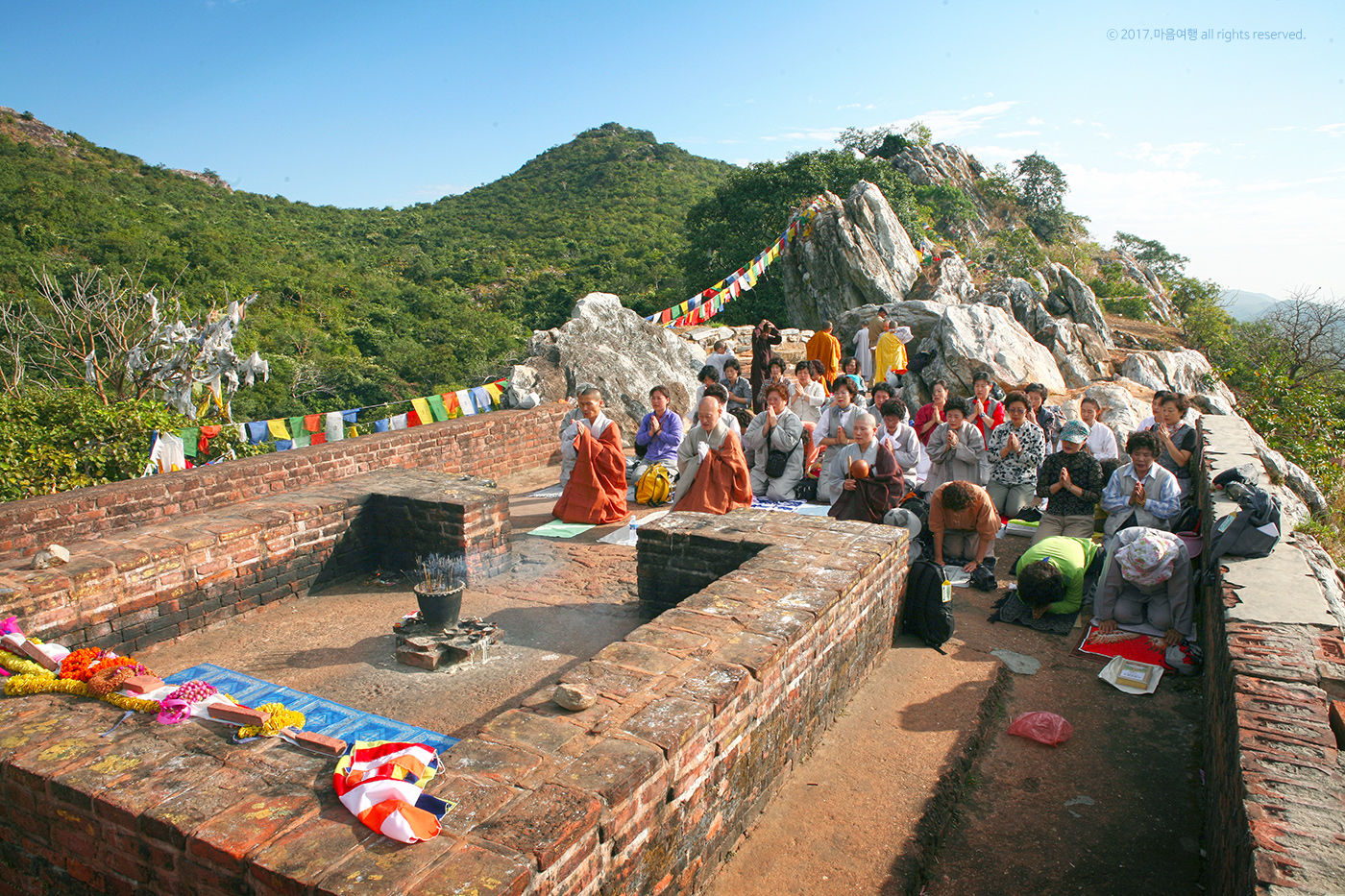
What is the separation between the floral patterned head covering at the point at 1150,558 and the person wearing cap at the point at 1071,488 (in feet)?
4.63

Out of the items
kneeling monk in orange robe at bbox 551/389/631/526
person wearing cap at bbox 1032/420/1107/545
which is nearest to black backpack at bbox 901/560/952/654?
person wearing cap at bbox 1032/420/1107/545

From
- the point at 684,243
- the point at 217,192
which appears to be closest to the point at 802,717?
the point at 684,243

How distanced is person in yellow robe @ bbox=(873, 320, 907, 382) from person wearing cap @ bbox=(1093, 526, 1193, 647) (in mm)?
8510

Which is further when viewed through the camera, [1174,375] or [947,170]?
[947,170]

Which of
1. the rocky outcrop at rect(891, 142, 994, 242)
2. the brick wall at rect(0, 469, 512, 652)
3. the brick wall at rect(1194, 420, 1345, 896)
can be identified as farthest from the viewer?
the rocky outcrop at rect(891, 142, 994, 242)

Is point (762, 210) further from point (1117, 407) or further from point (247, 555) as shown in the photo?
point (247, 555)

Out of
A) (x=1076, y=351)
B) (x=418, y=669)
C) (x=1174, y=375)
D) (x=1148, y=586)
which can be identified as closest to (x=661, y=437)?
(x=418, y=669)

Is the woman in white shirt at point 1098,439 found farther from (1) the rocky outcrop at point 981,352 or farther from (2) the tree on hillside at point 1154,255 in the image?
(2) the tree on hillside at point 1154,255

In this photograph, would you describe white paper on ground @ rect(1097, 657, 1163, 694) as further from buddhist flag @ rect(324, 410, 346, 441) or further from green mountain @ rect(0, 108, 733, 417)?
green mountain @ rect(0, 108, 733, 417)

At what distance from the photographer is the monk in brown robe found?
6.91 metres

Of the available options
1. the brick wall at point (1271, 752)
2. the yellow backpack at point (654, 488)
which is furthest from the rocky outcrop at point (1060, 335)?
the brick wall at point (1271, 752)

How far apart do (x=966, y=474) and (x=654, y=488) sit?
3.15m

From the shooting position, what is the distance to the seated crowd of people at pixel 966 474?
5352 millimetres

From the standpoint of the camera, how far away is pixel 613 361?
12.6 m
